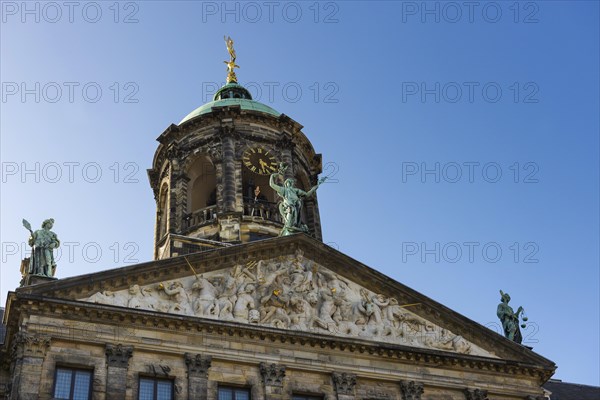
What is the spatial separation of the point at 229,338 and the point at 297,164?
12681 millimetres

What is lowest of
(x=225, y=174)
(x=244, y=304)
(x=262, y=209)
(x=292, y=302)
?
(x=244, y=304)

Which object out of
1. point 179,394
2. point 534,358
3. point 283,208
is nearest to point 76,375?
point 179,394

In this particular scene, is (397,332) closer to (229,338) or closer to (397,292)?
(397,292)

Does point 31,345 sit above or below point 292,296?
below

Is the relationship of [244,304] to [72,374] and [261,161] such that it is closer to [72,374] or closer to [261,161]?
[72,374]

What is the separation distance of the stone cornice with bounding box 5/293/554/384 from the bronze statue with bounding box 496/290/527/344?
4.42 feet

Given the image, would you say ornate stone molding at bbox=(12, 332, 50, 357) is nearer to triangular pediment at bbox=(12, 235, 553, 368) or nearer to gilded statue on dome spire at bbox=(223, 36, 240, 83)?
triangular pediment at bbox=(12, 235, 553, 368)

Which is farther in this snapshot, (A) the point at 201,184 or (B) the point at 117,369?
(A) the point at 201,184

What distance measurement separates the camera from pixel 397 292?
1042 inches

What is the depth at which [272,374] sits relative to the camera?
23031 millimetres

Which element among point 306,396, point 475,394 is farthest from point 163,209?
point 475,394

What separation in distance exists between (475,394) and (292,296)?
6481mm

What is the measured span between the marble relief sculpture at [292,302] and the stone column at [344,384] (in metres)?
1.37

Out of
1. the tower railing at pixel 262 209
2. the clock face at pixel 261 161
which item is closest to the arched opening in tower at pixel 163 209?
the tower railing at pixel 262 209
